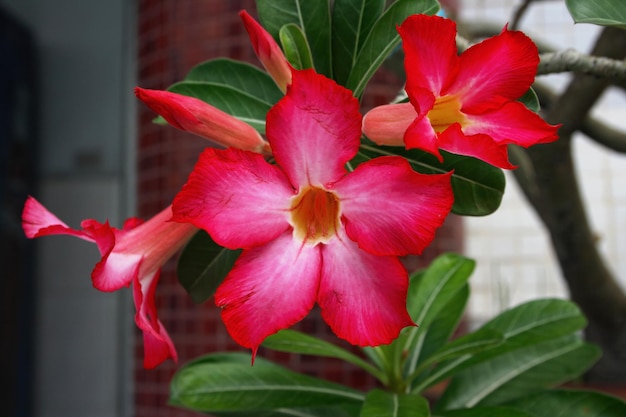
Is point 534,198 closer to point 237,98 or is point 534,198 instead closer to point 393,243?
point 237,98

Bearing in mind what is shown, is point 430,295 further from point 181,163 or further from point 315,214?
point 181,163

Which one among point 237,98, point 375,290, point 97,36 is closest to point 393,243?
point 375,290

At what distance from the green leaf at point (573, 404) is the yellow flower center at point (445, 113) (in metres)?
0.31

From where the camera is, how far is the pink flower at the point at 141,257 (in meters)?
0.45

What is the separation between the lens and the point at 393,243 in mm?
371

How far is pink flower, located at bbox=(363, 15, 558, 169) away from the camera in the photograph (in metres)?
0.37

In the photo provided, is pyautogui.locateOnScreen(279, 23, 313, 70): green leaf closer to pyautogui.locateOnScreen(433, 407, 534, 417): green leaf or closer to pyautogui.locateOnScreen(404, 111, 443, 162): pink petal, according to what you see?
pyautogui.locateOnScreen(404, 111, 443, 162): pink petal

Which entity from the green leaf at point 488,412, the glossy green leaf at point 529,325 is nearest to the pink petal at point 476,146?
the green leaf at point 488,412

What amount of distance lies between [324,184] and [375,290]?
0.22 ft

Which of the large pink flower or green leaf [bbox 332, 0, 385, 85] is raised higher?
green leaf [bbox 332, 0, 385, 85]

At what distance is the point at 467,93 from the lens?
1.37 feet

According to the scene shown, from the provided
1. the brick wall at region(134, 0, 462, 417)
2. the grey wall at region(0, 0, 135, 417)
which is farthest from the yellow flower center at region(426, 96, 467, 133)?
the grey wall at region(0, 0, 135, 417)

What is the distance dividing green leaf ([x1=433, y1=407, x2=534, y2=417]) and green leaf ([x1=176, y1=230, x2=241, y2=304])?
266mm

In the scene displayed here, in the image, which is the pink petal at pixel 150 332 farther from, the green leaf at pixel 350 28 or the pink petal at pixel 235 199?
the green leaf at pixel 350 28
